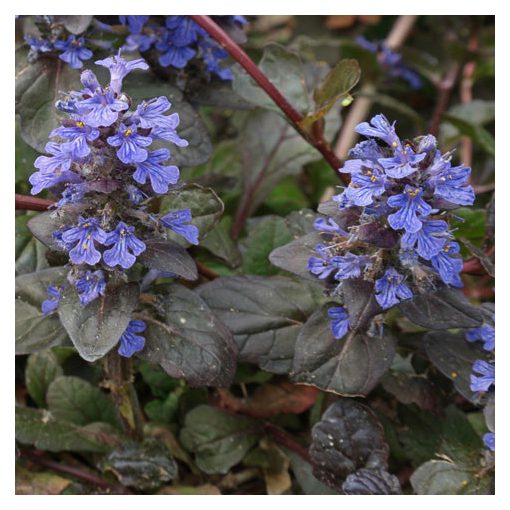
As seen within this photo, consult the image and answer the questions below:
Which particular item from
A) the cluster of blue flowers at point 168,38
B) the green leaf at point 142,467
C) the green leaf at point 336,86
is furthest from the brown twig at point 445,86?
the green leaf at point 142,467

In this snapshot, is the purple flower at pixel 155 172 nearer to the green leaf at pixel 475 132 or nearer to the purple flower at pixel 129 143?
the purple flower at pixel 129 143

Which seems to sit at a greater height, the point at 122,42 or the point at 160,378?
the point at 122,42

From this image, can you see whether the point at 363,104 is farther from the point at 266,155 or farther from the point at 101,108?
the point at 101,108

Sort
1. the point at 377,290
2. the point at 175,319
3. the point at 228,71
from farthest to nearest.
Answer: the point at 228,71
the point at 175,319
the point at 377,290

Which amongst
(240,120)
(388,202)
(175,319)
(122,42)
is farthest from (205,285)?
(240,120)

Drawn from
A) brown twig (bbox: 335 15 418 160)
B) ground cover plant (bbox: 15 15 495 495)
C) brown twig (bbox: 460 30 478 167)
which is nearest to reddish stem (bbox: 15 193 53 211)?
ground cover plant (bbox: 15 15 495 495)

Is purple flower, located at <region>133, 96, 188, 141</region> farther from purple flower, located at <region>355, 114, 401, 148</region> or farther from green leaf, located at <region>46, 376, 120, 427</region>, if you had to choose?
green leaf, located at <region>46, 376, 120, 427</region>

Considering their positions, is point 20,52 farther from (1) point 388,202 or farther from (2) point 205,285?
(1) point 388,202

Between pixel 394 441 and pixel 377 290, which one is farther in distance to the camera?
pixel 394 441
